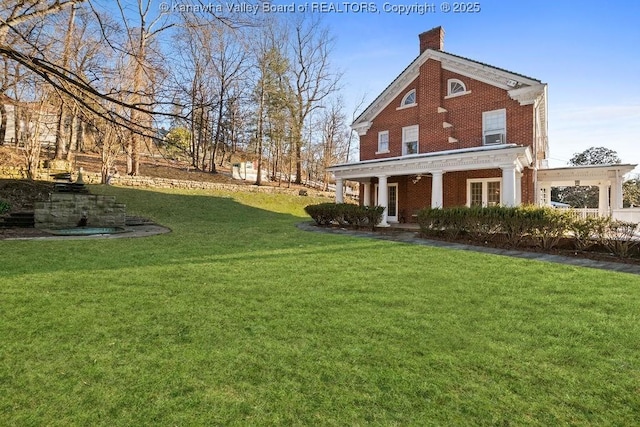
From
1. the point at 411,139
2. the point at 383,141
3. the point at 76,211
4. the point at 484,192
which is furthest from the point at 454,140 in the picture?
the point at 76,211

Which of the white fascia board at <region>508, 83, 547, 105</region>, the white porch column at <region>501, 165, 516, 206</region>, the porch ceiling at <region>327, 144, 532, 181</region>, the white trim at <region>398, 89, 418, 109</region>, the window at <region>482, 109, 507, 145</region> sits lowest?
the white porch column at <region>501, 165, 516, 206</region>

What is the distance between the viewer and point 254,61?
2383 centimetres

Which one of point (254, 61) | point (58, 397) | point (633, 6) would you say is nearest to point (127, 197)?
point (254, 61)

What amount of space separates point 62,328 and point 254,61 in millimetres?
23764

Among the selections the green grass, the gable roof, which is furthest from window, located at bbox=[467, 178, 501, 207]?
the green grass

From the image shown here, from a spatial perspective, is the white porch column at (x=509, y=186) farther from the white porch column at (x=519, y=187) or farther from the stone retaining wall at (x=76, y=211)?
the stone retaining wall at (x=76, y=211)

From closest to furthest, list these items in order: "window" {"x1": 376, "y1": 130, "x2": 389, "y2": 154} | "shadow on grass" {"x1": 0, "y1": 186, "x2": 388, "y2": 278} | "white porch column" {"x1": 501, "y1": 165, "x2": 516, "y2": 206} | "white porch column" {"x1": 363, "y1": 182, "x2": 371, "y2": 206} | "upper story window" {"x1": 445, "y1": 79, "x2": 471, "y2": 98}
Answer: "shadow on grass" {"x1": 0, "y1": 186, "x2": 388, "y2": 278}
"white porch column" {"x1": 501, "y1": 165, "x2": 516, "y2": 206}
"upper story window" {"x1": 445, "y1": 79, "x2": 471, "y2": 98}
"window" {"x1": 376, "y1": 130, "x2": 389, "y2": 154}
"white porch column" {"x1": 363, "y1": 182, "x2": 371, "y2": 206}

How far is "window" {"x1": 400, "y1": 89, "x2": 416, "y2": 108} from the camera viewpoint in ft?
57.1

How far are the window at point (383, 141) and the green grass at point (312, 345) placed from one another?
13039 mm

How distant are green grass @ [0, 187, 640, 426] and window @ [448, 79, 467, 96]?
38.5ft

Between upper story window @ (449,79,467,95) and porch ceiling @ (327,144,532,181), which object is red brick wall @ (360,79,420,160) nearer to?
upper story window @ (449,79,467,95)

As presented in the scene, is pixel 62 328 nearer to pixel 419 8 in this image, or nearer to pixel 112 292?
pixel 112 292

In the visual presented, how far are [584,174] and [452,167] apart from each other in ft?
21.5

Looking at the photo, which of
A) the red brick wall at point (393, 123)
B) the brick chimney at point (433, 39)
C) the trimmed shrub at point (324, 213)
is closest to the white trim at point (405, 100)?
the red brick wall at point (393, 123)
